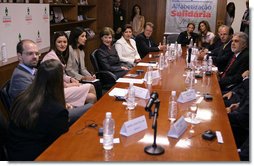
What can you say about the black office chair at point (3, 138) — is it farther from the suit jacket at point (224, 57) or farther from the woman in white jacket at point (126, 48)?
the suit jacket at point (224, 57)

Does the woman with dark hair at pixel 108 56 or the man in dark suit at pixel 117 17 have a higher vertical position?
the man in dark suit at pixel 117 17

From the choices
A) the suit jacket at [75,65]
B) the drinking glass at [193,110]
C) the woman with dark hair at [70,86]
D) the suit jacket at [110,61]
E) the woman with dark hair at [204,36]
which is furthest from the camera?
the woman with dark hair at [204,36]

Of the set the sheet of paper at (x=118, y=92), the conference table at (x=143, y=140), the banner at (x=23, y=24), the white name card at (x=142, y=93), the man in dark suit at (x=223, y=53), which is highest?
the banner at (x=23, y=24)

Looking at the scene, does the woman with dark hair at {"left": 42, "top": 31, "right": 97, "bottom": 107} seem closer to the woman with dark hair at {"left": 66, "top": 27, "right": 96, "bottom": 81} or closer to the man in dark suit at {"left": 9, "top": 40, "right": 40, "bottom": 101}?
the woman with dark hair at {"left": 66, "top": 27, "right": 96, "bottom": 81}

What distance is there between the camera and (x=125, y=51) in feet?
16.8

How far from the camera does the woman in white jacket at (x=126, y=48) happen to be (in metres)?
5.01

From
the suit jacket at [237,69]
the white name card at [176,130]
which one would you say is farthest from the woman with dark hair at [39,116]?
the suit jacket at [237,69]

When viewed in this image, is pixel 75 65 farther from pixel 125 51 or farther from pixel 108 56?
pixel 125 51

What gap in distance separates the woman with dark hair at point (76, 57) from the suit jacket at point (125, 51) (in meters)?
0.96

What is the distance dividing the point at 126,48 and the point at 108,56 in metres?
0.68

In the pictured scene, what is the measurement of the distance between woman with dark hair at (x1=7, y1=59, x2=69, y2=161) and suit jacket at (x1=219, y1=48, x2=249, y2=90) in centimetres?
243

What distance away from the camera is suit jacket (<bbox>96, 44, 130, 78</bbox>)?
4.29 meters

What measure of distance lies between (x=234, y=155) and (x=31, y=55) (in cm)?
194

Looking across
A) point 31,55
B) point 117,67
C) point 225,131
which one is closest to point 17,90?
point 31,55
